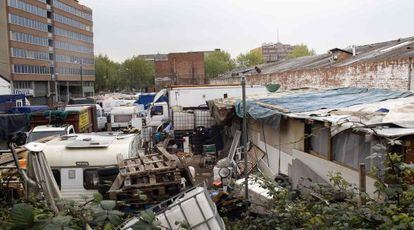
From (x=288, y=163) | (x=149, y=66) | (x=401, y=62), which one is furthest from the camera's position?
(x=149, y=66)

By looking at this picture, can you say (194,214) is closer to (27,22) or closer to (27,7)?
(27,22)

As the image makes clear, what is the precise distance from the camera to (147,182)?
749 centimetres

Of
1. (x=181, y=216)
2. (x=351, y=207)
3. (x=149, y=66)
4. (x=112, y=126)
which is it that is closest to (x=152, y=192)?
(x=181, y=216)

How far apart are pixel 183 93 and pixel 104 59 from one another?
9224 cm

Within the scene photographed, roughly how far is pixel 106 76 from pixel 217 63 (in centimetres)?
3012

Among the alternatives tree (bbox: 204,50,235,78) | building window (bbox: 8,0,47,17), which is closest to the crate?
building window (bbox: 8,0,47,17)

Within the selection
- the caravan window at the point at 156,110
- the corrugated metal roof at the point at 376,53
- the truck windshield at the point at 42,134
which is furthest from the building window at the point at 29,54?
the truck windshield at the point at 42,134

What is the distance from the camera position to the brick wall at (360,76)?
42.3ft

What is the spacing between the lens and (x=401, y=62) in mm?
12812

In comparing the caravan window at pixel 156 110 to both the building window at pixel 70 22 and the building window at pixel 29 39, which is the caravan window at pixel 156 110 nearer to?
the building window at pixel 29 39

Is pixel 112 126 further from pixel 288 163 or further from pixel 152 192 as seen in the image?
pixel 152 192

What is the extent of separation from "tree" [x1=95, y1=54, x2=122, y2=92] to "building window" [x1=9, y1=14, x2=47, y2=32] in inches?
1221

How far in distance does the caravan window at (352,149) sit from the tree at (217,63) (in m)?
86.1

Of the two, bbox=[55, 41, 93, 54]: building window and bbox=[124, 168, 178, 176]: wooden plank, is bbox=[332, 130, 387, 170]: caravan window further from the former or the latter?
bbox=[55, 41, 93, 54]: building window
